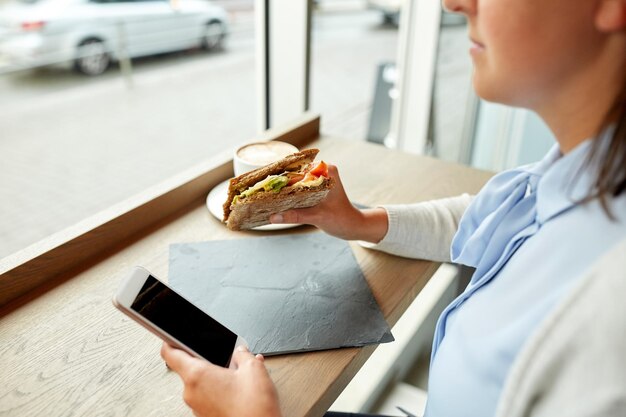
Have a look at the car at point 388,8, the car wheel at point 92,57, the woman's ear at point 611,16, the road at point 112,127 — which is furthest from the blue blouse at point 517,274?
the car at point 388,8

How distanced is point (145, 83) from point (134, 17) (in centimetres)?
45

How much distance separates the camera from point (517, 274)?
0.61m

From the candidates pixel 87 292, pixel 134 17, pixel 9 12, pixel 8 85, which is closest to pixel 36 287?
pixel 87 292

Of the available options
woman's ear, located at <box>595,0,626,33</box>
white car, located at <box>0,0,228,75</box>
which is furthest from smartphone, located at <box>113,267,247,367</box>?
white car, located at <box>0,0,228,75</box>

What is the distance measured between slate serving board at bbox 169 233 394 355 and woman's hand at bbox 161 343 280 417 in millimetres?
107

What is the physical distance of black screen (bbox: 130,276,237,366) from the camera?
27.4 inches

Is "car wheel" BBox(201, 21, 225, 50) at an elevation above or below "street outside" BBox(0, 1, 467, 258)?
above

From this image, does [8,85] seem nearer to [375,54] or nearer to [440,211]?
[440,211]

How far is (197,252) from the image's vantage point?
1035mm

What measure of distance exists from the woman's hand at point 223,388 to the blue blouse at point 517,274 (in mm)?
235

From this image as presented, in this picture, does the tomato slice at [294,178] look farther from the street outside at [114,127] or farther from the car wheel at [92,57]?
the car wheel at [92,57]

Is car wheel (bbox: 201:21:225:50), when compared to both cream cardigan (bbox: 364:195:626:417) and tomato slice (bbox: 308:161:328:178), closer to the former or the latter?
tomato slice (bbox: 308:161:328:178)

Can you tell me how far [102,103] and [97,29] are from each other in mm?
388

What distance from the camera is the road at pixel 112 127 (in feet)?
7.34
